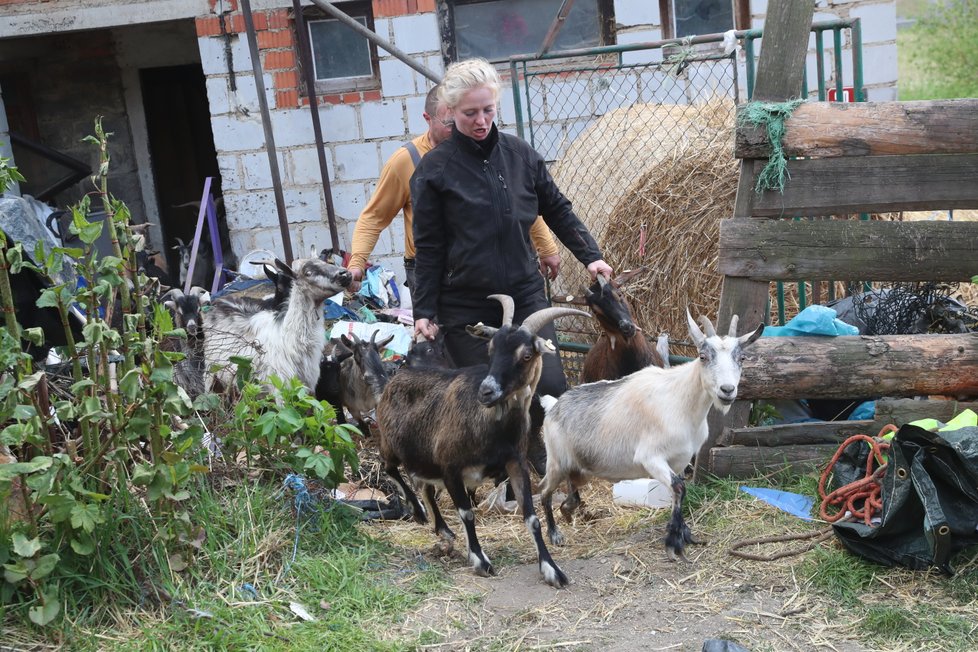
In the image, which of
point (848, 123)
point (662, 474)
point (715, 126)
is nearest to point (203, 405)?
point (662, 474)

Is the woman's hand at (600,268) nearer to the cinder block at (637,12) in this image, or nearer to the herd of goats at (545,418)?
the herd of goats at (545,418)

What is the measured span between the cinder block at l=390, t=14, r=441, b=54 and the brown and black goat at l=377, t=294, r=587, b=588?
15.9 feet

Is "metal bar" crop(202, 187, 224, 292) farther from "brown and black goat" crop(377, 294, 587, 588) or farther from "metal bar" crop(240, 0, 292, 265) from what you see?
"brown and black goat" crop(377, 294, 587, 588)

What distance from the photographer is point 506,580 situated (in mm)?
4418

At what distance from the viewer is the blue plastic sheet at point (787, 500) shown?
4754mm

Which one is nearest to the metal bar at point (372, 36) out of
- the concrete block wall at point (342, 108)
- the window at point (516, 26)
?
the concrete block wall at point (342, 108)

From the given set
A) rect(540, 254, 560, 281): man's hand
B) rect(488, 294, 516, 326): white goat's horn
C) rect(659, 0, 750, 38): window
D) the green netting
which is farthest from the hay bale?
rect(488, 294, 516, 326): white goat's horn

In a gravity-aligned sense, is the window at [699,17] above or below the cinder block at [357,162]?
above

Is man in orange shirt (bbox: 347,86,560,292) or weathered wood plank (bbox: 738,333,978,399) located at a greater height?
man in orange shirt (bbox: 347,86,560,292)

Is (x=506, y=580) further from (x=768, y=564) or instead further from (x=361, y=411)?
(x=361, y=411)

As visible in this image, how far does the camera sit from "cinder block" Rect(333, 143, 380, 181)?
9477 mm

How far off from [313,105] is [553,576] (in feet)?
19.3

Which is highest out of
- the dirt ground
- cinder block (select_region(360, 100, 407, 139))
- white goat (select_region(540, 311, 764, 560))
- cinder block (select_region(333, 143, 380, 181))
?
cinder block (select_region(360, 100, 407, 139))

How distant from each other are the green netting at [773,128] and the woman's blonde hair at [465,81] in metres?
1.26
